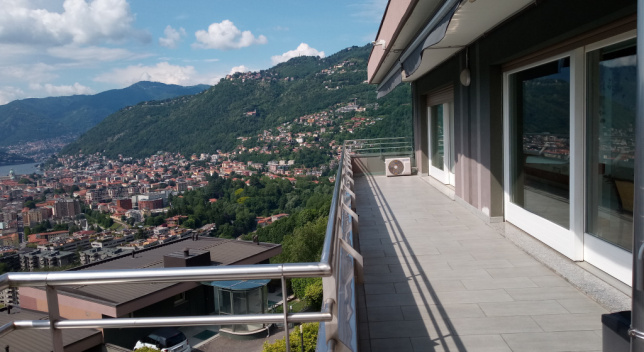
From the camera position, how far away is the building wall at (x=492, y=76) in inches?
161

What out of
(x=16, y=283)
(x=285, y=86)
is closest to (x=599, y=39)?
(x=16, y=283)

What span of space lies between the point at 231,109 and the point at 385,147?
7355cm

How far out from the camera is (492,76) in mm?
6641

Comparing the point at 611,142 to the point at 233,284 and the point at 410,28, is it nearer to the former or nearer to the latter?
the point at 233,284

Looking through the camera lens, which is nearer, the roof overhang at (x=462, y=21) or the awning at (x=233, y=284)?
the awning at (x=233, y=284)

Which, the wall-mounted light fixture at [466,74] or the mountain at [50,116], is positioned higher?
the mountain at [50,116]

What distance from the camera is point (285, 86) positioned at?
84.4m

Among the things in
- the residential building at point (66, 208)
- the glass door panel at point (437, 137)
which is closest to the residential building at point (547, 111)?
the glass door panel at point (437, 137)

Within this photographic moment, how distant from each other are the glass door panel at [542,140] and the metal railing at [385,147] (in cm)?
926

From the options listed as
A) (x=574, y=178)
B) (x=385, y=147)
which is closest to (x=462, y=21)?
(x=574, y=178)

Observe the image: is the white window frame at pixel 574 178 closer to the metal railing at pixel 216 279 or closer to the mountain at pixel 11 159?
the metal railing at pixel 216 279

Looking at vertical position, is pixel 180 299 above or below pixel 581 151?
below

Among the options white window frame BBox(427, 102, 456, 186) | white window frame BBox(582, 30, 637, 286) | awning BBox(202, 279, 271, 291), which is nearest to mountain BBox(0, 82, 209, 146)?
white window frame BBox(427, 102, 456, 186)

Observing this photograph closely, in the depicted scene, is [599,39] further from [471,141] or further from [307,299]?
[307,299]
